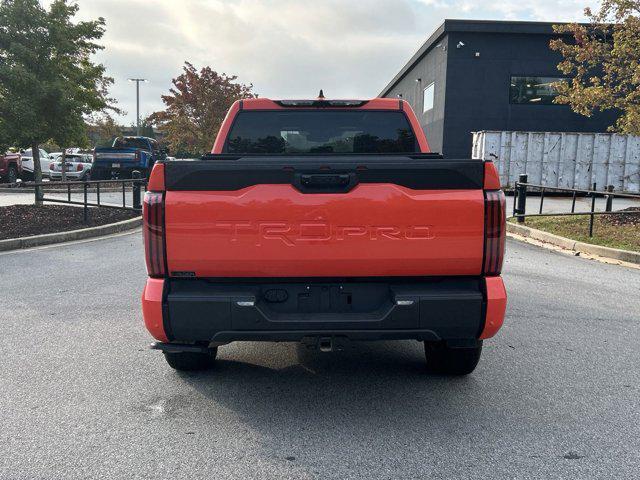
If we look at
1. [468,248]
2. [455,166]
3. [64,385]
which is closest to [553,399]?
[468,248]

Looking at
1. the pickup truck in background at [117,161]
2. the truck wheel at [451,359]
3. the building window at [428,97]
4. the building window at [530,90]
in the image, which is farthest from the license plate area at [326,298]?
the building window at [428,97]

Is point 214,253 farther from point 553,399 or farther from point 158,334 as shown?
point 553,399

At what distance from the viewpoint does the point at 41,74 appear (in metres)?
13.6

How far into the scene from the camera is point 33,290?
709 cm

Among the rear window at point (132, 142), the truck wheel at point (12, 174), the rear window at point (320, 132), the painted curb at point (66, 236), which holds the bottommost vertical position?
the painted curb at point (66, 236)

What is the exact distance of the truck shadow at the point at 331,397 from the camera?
3.38 meters

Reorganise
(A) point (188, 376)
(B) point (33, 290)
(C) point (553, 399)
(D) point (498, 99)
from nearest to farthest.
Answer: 1. (C) point (553, 399)
2. (A) point (188, 376)
3. (B) point (33, 290)
4. (D) point (498, 99)

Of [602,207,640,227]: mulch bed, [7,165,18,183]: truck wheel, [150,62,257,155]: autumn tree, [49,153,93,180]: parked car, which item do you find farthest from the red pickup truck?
[150,62,257,155]: autumn tree

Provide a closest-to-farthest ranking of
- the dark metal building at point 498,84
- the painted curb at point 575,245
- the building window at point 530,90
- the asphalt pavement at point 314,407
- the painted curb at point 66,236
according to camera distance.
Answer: the asphalt pavement at point 314,407
the painted curb at point 575,245
the painted curb at point 66,236
the dark metal building at point 498,84
the building window at point 530,90

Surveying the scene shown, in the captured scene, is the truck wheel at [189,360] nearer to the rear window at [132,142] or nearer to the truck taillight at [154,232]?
the truck taillight at [154,232]

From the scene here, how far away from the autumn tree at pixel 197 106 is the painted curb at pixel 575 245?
32660mm

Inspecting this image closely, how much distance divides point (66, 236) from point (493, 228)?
33.0 ft

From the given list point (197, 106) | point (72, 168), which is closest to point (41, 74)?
point (72, 168)

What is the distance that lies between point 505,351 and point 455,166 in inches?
88.4
